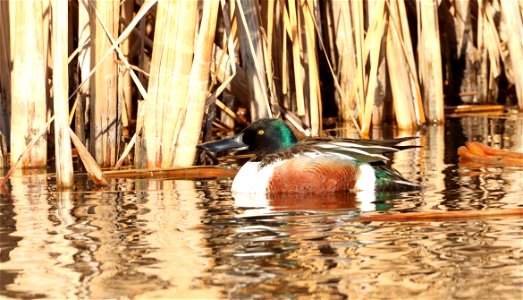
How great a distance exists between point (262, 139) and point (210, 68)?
960 mm

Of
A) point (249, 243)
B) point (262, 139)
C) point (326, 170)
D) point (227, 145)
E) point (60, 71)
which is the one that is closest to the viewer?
point (249, 243)

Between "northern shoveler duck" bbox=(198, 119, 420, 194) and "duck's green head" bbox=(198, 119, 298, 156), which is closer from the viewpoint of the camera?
"northern shoveler duck" bbox=(198, 119, 420, 194)

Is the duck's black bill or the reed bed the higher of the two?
the reed bed

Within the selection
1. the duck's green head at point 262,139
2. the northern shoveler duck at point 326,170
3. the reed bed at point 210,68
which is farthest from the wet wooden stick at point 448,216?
the reed bed at point 210,68

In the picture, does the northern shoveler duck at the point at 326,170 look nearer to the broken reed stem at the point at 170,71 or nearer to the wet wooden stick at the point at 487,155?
the broken reed stem at the point at 170,71

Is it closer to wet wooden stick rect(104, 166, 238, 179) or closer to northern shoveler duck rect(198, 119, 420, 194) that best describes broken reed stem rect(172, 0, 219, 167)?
wet wooden stick rect(104, 166, 238, 179)

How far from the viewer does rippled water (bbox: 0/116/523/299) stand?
3.77 m

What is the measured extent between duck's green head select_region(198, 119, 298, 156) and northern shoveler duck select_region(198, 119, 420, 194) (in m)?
0.25

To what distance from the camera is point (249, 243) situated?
4.53 meters

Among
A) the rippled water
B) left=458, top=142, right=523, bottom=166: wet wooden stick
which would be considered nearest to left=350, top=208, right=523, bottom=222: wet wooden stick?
the rippled water

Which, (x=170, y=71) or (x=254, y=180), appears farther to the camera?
(x=170, y=71)

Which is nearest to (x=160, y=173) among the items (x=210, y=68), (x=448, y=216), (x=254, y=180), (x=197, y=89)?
(x=197, y=89)

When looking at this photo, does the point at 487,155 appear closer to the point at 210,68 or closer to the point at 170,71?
the point at 210,68

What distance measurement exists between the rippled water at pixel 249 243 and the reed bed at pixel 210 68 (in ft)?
1.80
